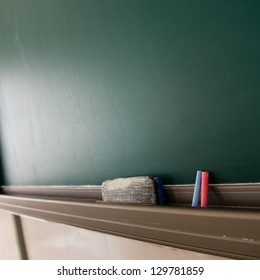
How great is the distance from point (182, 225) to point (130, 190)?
241mm

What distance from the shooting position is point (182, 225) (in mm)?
627

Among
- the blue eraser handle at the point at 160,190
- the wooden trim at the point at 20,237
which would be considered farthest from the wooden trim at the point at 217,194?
the wooden trim at the point at 20,237

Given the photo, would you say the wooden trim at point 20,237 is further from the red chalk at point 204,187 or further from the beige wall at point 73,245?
the red chalk at point 204,187

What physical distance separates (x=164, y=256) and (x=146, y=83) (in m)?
0.57

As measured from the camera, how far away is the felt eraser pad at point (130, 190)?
0.77 m

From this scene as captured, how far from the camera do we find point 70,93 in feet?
3.64

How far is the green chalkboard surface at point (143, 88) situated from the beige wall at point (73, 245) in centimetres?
24

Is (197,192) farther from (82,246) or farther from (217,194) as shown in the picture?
(82,246)

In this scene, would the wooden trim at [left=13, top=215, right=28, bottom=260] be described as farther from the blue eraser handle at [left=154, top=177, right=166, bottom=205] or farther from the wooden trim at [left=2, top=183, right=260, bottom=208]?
the blue eraser handle at [left=154, top=177, right=166, bottom=205]

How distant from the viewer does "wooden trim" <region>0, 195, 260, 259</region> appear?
1.65ft

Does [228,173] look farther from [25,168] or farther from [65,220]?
[25,168]

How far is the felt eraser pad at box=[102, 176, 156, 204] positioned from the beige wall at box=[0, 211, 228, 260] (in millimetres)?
163

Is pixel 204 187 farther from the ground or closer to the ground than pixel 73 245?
farther from the ground

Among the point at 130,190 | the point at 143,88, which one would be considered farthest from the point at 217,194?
the point at 143,88
